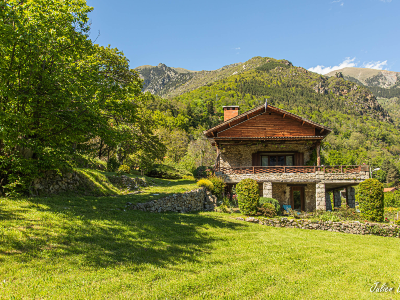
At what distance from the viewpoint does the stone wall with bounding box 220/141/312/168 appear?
2181 cm

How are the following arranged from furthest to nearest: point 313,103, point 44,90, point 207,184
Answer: point 313,103 → point 207,184 → point 44,90

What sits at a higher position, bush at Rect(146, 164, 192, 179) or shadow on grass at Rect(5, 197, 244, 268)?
bush at Rect(146, 164, 192, 179)

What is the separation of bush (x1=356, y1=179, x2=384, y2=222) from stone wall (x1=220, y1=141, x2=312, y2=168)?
734 cm

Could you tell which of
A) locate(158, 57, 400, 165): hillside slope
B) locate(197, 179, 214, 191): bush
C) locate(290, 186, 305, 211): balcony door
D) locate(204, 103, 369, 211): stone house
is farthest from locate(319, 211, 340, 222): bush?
locate(158, 57, 400, 165): hillside slope

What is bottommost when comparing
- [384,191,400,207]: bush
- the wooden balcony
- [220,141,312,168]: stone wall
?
[384,191,400,207]: bush

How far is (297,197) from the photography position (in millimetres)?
21984

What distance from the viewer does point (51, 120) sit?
9.03 m

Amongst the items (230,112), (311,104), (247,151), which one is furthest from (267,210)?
(311,104)

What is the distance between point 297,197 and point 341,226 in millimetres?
8817

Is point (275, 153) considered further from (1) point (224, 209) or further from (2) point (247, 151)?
(1) point (224, 209)

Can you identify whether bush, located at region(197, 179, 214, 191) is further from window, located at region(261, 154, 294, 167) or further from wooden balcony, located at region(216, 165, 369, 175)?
window, located at region(261, 154, 294, 167)

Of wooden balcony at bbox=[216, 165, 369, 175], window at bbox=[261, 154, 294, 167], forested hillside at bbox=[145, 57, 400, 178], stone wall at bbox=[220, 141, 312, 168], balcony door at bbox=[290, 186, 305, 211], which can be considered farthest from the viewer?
forested hillside at bbox=[145, 57, 400, 178]

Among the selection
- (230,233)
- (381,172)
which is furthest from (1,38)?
(381,172)

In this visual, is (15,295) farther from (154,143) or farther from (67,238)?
(154,143)
